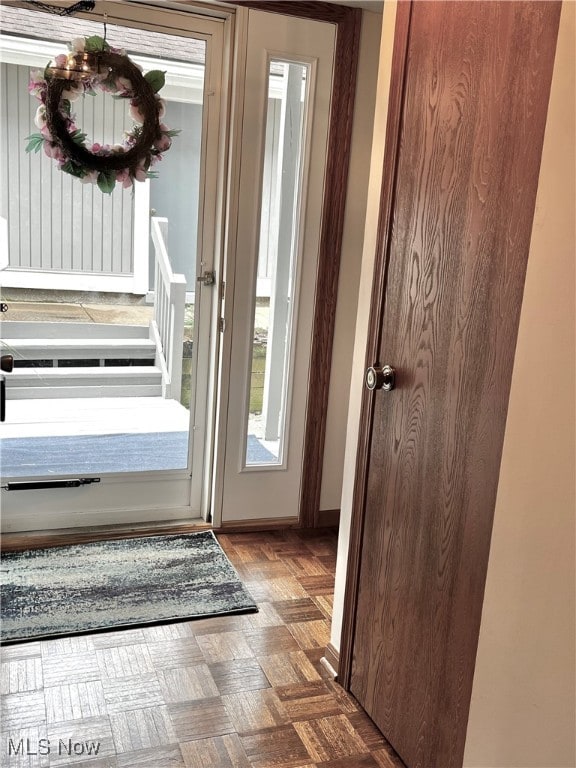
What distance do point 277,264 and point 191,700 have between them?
5.84 feet

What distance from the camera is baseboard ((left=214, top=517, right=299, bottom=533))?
3256mm

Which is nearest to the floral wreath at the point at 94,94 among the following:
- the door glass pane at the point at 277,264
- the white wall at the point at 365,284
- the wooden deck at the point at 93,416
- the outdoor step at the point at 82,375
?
the door glass pane at the point at 277,264

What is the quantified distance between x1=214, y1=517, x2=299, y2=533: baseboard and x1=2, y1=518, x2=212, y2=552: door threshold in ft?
A: 0.25

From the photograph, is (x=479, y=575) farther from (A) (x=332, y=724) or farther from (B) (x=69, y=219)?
(B) (x=69, y=219)

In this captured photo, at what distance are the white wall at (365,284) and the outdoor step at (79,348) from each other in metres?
1.27

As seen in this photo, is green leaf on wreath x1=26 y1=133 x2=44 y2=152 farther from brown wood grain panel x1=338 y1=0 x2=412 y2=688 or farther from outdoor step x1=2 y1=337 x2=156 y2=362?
brown wood grain panel x1=338 y1=0 x2=412 y2=688

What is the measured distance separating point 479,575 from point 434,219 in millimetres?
834

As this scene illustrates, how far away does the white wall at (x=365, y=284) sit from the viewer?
1989mm

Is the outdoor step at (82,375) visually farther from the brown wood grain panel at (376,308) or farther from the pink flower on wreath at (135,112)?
the brown wood grain panel at (376,308)

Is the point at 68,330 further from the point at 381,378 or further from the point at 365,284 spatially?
the point at 381,378

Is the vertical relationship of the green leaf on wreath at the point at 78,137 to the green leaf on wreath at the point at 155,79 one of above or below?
below

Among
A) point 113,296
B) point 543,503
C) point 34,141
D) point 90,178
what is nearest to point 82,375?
point 113,296

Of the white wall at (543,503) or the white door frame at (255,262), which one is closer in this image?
the white wall at (543,503)

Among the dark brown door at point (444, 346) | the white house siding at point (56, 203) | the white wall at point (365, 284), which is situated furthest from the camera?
the white house siding at point (56, 203)
